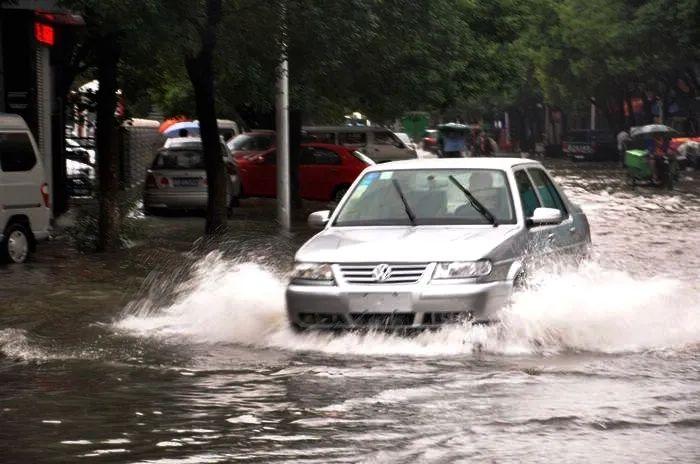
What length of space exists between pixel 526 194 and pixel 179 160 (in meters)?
17.7

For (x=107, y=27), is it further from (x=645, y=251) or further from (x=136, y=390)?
(x=136, y=390)

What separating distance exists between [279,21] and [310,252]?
9.82 m

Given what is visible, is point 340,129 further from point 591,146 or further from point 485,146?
point 591,146

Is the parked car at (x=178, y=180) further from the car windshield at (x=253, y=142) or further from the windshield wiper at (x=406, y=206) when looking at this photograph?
the windshield wiper at (x=406, y=206)

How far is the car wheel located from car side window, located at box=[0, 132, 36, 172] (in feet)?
2.46

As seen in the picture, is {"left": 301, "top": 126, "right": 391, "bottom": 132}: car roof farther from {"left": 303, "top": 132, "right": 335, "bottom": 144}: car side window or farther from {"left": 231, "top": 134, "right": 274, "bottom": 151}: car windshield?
{"left": 231, "top": 134, "right": 274, "bottom": 151}: car windshield

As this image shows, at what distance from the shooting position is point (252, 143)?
35125 mm

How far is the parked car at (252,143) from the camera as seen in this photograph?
114 feet

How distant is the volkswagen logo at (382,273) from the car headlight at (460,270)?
342mm

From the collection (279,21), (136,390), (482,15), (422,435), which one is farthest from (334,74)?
(422,435)

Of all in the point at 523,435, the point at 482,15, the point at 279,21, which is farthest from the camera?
the point at 482,15

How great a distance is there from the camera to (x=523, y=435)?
767 cm

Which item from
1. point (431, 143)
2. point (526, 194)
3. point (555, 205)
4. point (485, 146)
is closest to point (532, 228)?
point (526, 194)

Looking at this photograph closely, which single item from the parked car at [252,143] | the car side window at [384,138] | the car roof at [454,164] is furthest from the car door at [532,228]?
the car side window at [384,138]
